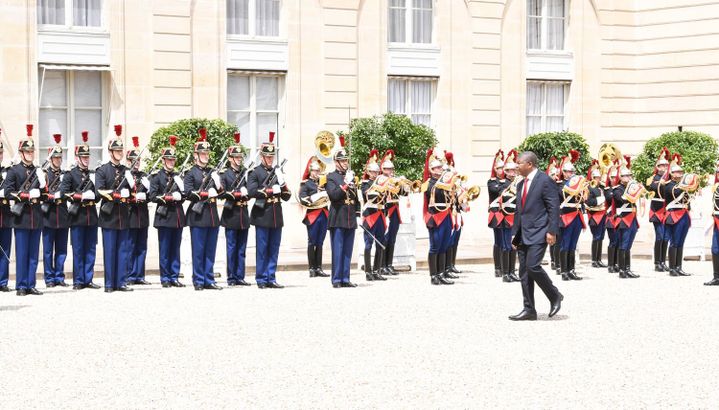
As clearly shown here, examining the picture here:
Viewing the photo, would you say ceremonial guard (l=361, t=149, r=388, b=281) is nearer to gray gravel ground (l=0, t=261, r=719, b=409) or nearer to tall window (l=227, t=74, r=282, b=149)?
gray gravel ground (l=0, t=261, r=719, b=409)

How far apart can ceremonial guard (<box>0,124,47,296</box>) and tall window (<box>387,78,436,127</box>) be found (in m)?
13.1

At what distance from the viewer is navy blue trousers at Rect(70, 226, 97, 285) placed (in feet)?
54.9

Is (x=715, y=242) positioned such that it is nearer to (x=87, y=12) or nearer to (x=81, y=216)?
(x=81, y=216)

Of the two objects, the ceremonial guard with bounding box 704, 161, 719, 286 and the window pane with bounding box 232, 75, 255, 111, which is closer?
the ceremonial guard with bounding box 704, 161, 719, 286

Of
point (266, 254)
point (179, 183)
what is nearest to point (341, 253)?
point (266, 254)

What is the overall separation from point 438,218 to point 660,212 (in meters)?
4.37

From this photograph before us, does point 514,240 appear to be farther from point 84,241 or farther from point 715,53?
point 715,53

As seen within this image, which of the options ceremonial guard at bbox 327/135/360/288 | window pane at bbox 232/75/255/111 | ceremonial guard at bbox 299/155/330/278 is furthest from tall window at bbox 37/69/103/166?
ceremonial guard at bbox 327/135/360/288

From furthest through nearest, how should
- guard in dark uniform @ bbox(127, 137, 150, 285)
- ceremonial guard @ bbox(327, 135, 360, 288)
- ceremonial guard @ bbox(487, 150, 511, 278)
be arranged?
ceremonial guard @ bbox(487, 150, 511, 278) → ceremonial guard @ bbox(327, 135, 360, 288) → guard in dark uniform @ bbox(127, 137, 150, 285)

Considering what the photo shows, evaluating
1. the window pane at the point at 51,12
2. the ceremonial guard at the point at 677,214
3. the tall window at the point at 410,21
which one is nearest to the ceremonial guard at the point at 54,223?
the window pane at the point at 51,12

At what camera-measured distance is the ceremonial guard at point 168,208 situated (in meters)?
17.1

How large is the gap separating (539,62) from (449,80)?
2.73 m

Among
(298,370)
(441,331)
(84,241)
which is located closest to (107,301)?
(84,241)

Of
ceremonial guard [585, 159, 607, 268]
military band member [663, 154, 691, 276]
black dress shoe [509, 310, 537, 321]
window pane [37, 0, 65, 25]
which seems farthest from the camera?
window pane [37, 0, 65, 25]
